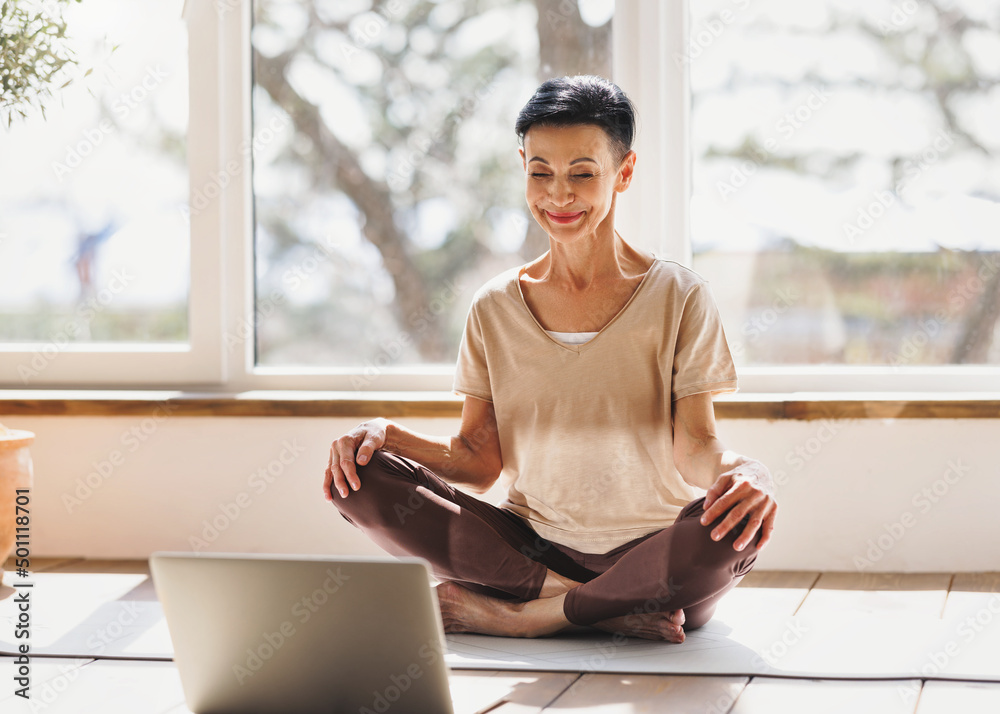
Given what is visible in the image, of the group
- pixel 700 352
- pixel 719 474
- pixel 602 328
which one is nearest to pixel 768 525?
pixel 719 474

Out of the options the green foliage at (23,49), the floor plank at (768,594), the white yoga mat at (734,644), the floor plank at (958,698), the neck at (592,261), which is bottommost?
the floor plank at (768,594)

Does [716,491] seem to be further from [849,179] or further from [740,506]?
[849,179]

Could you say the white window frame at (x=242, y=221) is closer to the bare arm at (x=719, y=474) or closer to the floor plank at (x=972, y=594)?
the floor plank at (x=972, y=594)

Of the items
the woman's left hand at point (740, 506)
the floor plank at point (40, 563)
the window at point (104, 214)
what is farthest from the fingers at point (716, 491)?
the floor plank at point (40, 563)

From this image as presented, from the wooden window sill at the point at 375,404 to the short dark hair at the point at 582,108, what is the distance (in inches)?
27.2

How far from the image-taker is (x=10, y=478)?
2.17 metres

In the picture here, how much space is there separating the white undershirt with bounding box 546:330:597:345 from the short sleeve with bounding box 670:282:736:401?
17 cm

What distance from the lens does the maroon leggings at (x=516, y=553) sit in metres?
1.57

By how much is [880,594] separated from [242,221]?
1.83 metres

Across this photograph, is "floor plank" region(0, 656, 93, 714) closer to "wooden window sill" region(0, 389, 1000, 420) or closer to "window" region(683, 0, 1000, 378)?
"wooden window sill" region(0, 389, 1000, 420)

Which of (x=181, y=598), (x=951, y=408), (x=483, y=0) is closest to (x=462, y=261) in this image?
(x=483, y=0)

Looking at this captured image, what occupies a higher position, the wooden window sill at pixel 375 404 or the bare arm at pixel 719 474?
the wooden window sill at pixel 375 404

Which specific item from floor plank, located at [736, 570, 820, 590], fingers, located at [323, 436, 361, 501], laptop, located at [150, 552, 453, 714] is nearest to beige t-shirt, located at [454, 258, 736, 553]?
fingers, located at [323, 436, 361, 501]

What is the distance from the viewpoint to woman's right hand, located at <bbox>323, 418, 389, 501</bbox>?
5.68 ft
